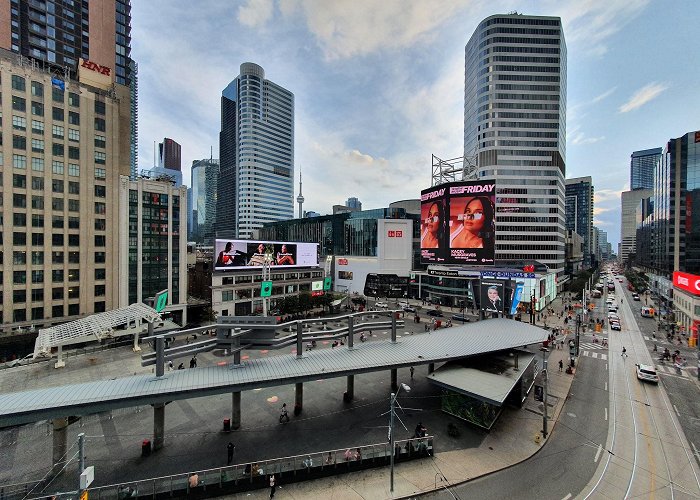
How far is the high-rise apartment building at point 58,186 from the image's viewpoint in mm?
40844

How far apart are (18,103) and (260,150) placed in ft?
437

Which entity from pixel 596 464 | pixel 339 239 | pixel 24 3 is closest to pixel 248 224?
pixel 339 239

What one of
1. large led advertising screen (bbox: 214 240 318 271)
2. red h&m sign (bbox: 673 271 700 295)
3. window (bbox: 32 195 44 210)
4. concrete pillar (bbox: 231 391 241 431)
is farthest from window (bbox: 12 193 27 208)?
red h&m sign (bbox: 673 271 700 295)

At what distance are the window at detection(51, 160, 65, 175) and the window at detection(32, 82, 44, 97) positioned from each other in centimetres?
960

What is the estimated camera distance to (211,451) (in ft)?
63.7

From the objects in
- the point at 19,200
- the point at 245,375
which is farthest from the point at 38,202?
the point at 245,375

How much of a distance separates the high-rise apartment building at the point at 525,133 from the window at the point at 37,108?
97643mm

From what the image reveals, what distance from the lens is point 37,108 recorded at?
1688 inches

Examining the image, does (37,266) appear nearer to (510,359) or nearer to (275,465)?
(275,465)

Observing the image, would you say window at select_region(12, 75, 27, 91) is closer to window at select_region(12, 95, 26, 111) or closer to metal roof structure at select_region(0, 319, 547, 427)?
window at select_region(12, 95, 26, 111)

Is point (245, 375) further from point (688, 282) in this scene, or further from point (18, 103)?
point (688, 282)

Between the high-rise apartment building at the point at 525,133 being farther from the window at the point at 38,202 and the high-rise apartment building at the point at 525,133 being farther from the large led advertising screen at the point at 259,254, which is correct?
the window at the point at 38,202

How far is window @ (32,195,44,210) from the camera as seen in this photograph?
4236 cm

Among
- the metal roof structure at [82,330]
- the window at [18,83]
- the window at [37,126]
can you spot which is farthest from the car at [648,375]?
the window at [18,83]
